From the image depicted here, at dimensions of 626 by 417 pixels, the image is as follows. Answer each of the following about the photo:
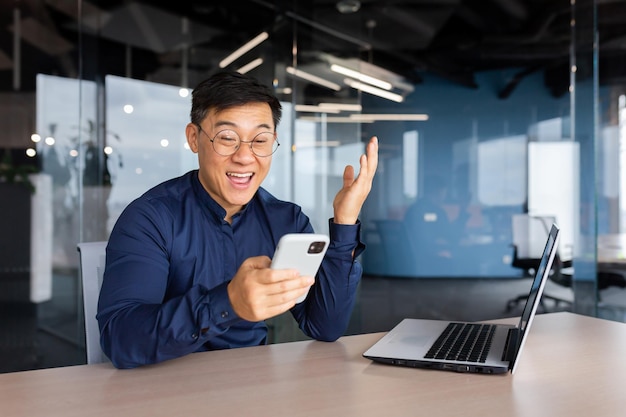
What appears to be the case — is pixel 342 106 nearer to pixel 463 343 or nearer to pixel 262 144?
pixel 262 144

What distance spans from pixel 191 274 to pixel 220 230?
0.16 m

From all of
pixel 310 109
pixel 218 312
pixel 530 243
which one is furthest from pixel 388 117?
pixel 218 312

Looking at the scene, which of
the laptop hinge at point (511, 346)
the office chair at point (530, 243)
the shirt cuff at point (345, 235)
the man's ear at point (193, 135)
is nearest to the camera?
the laptop hinge at point (511, 346)

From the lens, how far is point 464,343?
1.53 m

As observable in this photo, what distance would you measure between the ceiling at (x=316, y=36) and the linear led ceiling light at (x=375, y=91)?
0.19m

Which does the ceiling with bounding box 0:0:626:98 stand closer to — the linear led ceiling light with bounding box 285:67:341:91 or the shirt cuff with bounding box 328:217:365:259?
the linear led ceiling light with bounding box 285:67:341:91

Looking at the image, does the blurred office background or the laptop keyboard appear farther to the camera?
the blurred office background

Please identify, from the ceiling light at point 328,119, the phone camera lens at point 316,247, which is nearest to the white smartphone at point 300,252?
the phone camera lens at point 316,247

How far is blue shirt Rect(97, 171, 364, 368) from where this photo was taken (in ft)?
4.27

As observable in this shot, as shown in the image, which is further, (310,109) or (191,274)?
(310,109)

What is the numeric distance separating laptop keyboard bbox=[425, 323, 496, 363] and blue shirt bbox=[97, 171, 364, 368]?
0.29m

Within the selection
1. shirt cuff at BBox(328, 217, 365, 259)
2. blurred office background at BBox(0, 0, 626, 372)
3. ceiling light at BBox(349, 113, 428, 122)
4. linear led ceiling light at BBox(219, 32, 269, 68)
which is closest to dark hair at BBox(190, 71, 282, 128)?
shirt cuff at BBox(328, 217, 365, 259)

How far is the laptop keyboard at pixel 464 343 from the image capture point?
1.39m

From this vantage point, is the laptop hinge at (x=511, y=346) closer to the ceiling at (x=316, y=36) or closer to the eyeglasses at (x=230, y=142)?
the eyeglasses at (x=230, y=142)
